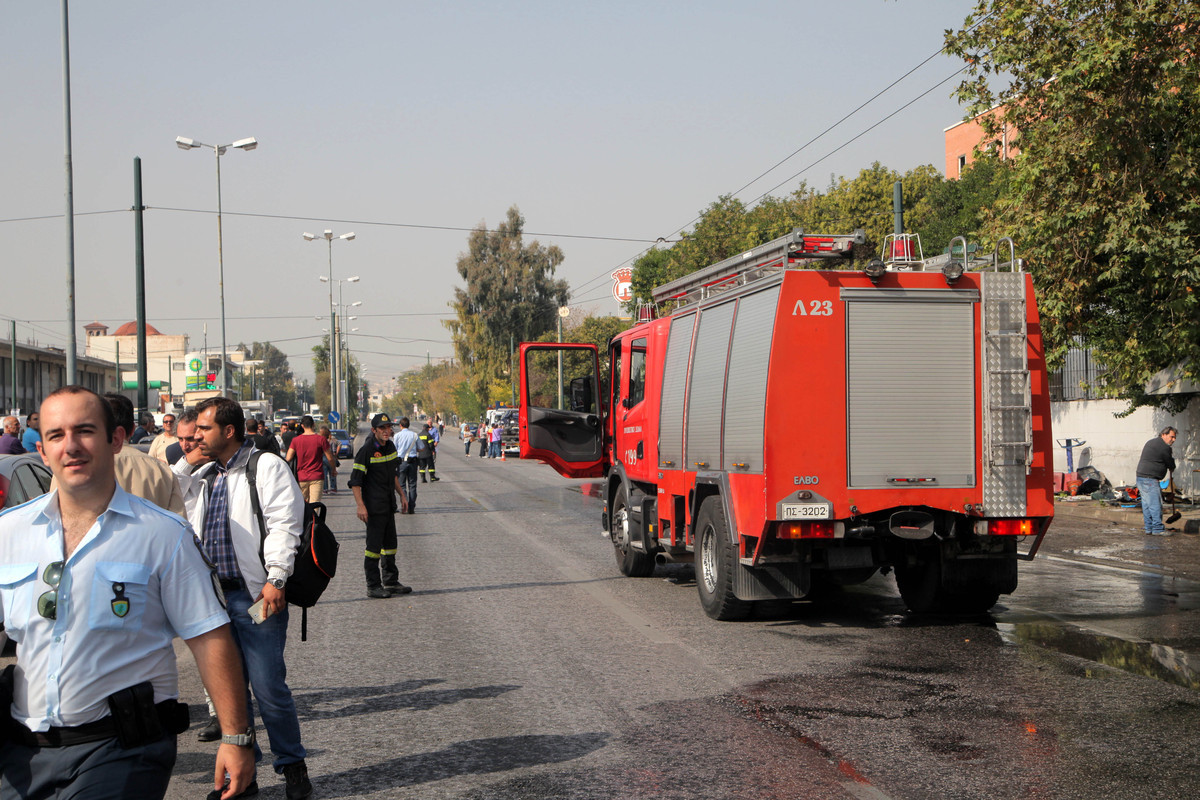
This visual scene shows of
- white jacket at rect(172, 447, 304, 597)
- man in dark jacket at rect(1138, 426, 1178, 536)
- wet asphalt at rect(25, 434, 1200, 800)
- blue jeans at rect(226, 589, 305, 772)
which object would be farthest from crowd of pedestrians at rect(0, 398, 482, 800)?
man in dark jacket at rect(1138, 426, 1178, 536)

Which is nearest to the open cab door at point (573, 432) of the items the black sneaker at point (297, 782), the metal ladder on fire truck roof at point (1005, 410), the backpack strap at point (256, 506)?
the metal ladder on fire truck roof at point (1005, 410)

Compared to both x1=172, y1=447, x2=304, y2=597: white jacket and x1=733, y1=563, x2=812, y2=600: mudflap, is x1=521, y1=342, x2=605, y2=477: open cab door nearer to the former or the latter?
x1=733, y1=563, x2=812, y2=600: mudflap

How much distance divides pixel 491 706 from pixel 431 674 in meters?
1.07

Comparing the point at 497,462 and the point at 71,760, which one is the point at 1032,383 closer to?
the point at 71,760

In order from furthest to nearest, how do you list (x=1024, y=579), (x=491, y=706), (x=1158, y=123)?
(x=1158, y=123) → (x=1024, y=579) → (x=491, y=706)

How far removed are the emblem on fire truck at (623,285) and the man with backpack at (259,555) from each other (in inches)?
A: 2374

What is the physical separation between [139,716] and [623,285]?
6359cm

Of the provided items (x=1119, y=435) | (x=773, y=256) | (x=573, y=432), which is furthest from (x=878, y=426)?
(x=1119, y=435)

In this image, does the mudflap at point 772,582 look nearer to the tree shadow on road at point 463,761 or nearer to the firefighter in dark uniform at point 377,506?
the tree shadow on road at point 463,761

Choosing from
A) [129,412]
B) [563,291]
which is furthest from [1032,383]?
[563,291]

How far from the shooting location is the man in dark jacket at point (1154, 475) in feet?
51.4

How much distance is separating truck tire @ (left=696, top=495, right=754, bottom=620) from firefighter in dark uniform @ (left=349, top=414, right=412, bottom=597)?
3160mm

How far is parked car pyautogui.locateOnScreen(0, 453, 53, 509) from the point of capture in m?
6.05

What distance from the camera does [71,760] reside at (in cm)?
277
